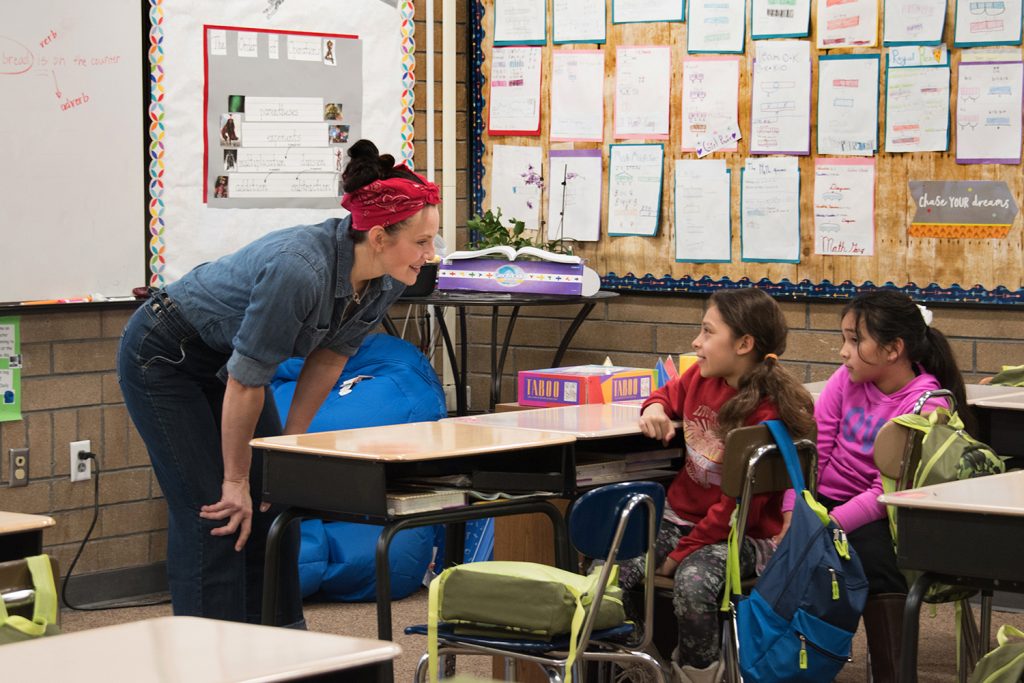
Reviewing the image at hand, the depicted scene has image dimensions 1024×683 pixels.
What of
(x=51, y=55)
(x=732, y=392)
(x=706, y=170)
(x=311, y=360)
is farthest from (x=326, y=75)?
(x=732, y=392)

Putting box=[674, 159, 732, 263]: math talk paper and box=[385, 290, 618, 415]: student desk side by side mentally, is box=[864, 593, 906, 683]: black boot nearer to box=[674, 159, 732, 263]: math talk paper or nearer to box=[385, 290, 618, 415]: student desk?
box=[385, 290, 618, 415]: student desk

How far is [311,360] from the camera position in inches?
132

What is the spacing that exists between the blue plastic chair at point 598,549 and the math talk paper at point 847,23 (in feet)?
8.43

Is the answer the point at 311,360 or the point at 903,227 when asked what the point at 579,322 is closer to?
the point at 903,227

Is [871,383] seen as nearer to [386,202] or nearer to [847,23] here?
[386,202]

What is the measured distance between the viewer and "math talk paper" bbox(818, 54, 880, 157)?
477 centimetres

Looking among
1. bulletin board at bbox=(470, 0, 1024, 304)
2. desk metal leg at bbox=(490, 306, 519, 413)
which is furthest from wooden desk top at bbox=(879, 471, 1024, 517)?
desk metal leg at bbox=(490, 306, 519, 413)

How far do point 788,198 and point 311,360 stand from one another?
7.32ft

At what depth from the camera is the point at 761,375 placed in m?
3.26

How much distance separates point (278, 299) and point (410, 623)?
169 cm

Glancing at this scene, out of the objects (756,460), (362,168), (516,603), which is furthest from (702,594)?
(362,168)

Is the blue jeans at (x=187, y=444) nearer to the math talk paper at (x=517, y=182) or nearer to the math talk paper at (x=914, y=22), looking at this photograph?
the math talk paper at (x=517, y=182)

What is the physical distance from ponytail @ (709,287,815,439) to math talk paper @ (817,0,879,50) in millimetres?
1718

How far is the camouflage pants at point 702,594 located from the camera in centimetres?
309
